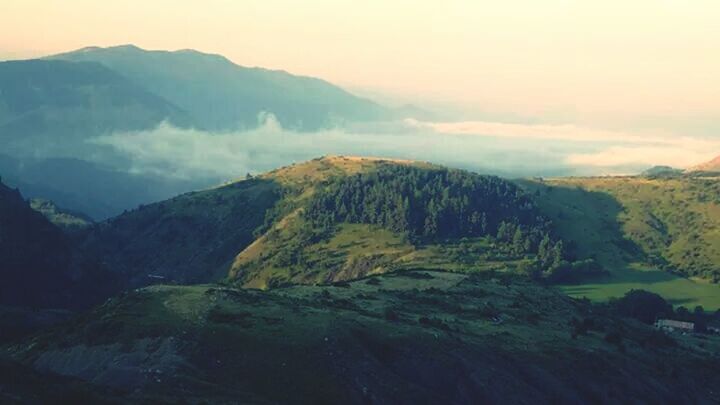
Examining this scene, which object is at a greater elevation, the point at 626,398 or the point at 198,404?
the point at 198,404

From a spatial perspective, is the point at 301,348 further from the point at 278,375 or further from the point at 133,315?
the point at 133,315

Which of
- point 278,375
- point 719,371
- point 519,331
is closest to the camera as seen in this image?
point 278,375

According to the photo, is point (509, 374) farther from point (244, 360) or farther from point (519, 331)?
point (244, 360)

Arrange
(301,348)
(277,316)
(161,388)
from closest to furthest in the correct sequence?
(161,388) < (301,348) < (277,316)

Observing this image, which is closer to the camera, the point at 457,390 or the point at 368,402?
the point at 368,402

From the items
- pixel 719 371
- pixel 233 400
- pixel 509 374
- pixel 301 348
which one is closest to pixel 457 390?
pixel 509 374

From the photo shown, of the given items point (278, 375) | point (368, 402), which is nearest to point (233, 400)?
point (278, 375)
